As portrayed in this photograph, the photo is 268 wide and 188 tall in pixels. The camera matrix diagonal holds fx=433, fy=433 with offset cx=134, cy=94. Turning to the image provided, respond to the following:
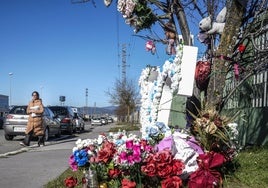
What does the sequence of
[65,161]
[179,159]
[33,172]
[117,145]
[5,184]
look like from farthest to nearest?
1. [65,161]
2. [33,172]
3. [5,184]
4. [117,145]
5. [179,159]

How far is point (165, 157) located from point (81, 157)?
1.30 metres

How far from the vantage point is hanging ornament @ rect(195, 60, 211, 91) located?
273 inches

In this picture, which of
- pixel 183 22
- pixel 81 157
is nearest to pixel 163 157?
pixel 81 157

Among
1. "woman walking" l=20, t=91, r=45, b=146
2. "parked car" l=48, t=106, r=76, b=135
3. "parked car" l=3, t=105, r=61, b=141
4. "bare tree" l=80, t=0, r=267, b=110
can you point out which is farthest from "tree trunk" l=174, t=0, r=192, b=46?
"parked car" l=48, t=106, r=76, b=135

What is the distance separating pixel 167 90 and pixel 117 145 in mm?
2713

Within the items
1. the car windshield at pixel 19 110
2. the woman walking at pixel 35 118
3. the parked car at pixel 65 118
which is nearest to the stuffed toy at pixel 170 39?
the woman walking at pixel 35 118

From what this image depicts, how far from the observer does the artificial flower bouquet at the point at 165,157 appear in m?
5.22

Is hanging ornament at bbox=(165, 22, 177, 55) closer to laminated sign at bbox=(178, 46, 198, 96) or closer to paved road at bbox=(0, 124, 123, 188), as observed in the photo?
laminated sign at bbox=(178, 46, 198, 96)

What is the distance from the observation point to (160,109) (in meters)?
8.34

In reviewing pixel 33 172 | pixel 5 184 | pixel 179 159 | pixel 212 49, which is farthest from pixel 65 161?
pixel 179 159

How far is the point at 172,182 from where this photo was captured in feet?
16.7

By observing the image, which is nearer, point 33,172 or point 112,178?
point 112,178

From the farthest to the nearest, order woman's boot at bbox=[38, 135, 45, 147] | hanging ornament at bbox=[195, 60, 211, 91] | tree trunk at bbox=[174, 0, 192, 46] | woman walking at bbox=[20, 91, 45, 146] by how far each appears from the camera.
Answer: woman's boot at bbox=[38, 135, 45, 147], woman walking at bbox=[20, 91, 45, 146], tree trunk at bbox=[174, 0, 192, 46], hanging ornament at bbox=[195, 60, 211, 91]

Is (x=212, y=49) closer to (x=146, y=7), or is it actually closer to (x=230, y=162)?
(x=146, y=7)
